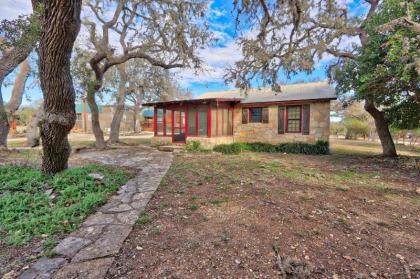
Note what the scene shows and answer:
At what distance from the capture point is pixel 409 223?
312cm

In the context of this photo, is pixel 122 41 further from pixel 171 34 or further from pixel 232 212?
pixel 232 212

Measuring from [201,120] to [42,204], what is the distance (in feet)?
33.6

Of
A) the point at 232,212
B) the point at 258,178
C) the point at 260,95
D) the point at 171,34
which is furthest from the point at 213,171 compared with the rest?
the point at 260,95

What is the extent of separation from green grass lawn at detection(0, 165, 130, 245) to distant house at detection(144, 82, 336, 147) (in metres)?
7.71

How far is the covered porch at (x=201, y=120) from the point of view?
39.0ft

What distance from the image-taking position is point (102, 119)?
30.1 metres

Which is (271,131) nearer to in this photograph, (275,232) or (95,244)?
(275,232)

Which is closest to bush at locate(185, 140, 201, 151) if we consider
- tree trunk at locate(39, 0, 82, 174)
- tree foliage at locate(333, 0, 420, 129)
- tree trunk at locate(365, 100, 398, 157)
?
tree foliage at locate(333, 0, 420, 129)

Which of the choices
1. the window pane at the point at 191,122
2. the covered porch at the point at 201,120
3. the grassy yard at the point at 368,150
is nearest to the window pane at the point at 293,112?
the grassy yard at the point at 368,150

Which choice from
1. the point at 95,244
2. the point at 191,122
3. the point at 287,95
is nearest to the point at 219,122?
the point at 191,122

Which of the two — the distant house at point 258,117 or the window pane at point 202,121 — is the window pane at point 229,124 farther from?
the window pane at point 202,121

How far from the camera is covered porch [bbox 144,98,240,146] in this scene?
11.9m

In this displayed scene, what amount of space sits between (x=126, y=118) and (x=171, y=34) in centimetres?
2400

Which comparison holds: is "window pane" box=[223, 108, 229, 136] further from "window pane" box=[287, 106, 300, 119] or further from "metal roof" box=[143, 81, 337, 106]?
"window pane" box=[287, 106, 300, 119]
